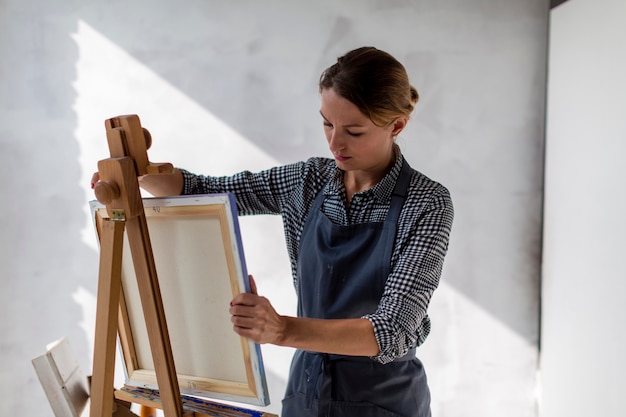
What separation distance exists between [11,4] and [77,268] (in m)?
1.15

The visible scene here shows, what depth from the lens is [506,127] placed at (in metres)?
2.36

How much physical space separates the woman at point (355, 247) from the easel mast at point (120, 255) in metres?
0.24

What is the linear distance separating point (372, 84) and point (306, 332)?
57 centimetres

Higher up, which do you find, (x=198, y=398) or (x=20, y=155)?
(x=20, y=155)

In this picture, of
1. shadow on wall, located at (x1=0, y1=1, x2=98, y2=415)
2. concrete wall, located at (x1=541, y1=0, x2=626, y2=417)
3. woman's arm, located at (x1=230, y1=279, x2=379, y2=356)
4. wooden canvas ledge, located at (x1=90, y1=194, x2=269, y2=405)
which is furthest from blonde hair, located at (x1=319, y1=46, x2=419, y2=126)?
shadow on wall, located at (x1=0, y1=1, x2=98, y2=415)

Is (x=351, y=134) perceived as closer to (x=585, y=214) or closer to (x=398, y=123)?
(x=398, y=123)

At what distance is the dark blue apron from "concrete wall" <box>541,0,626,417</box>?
0.80m

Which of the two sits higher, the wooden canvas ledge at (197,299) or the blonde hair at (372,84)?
the blonde hair at (372,84)

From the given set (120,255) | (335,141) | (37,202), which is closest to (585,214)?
(335,141)

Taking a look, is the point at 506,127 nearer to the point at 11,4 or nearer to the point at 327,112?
the point at 327,112

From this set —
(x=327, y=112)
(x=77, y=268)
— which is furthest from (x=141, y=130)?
(x=77, y=268)

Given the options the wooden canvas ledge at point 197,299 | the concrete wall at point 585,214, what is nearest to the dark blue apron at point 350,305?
the wooden canvas ledge at point 197,299

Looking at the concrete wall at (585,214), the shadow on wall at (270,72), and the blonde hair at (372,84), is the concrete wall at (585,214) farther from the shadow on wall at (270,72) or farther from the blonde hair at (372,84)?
the blonde hair at (372,84)

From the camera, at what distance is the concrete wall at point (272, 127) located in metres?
2.34
